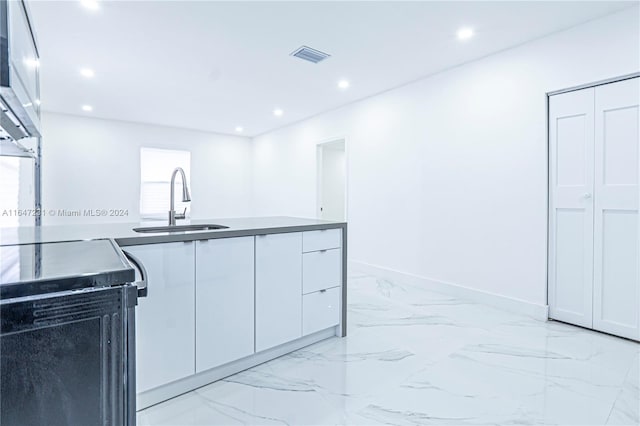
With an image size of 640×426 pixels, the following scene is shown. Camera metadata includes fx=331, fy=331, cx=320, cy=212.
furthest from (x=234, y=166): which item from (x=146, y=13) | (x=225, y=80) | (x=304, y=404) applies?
(x=304, y=404)

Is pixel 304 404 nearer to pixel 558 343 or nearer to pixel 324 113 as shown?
pixel 558 343

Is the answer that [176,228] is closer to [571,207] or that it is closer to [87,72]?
[87,72]

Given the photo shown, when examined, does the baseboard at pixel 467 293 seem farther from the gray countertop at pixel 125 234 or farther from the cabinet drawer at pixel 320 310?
the gray countertop at pixel 125 234

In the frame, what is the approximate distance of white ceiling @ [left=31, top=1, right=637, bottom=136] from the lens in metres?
2.63

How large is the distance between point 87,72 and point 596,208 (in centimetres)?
539

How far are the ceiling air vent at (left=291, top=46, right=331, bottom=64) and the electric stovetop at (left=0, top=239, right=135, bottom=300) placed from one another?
2.85m

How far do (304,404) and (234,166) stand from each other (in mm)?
6853

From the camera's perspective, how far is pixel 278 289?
221cm

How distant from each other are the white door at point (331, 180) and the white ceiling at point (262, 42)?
51.7 inches

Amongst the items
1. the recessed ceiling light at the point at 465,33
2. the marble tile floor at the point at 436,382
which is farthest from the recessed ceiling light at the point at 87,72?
the recessed ceiling light at the point at 465,33

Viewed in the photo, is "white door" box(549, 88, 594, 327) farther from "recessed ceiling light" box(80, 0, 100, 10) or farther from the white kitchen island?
"recessed ceiling light" box(80, 0, 100, 10)

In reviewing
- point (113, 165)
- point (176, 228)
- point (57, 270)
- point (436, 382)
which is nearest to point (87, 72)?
point (113, 165)

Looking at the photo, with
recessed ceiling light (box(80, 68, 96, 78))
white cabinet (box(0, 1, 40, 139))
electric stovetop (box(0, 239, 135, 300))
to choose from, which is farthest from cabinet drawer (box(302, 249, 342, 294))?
recessed ceiling light (box(80, 68, 96, 78))

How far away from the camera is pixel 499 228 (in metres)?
3.32
